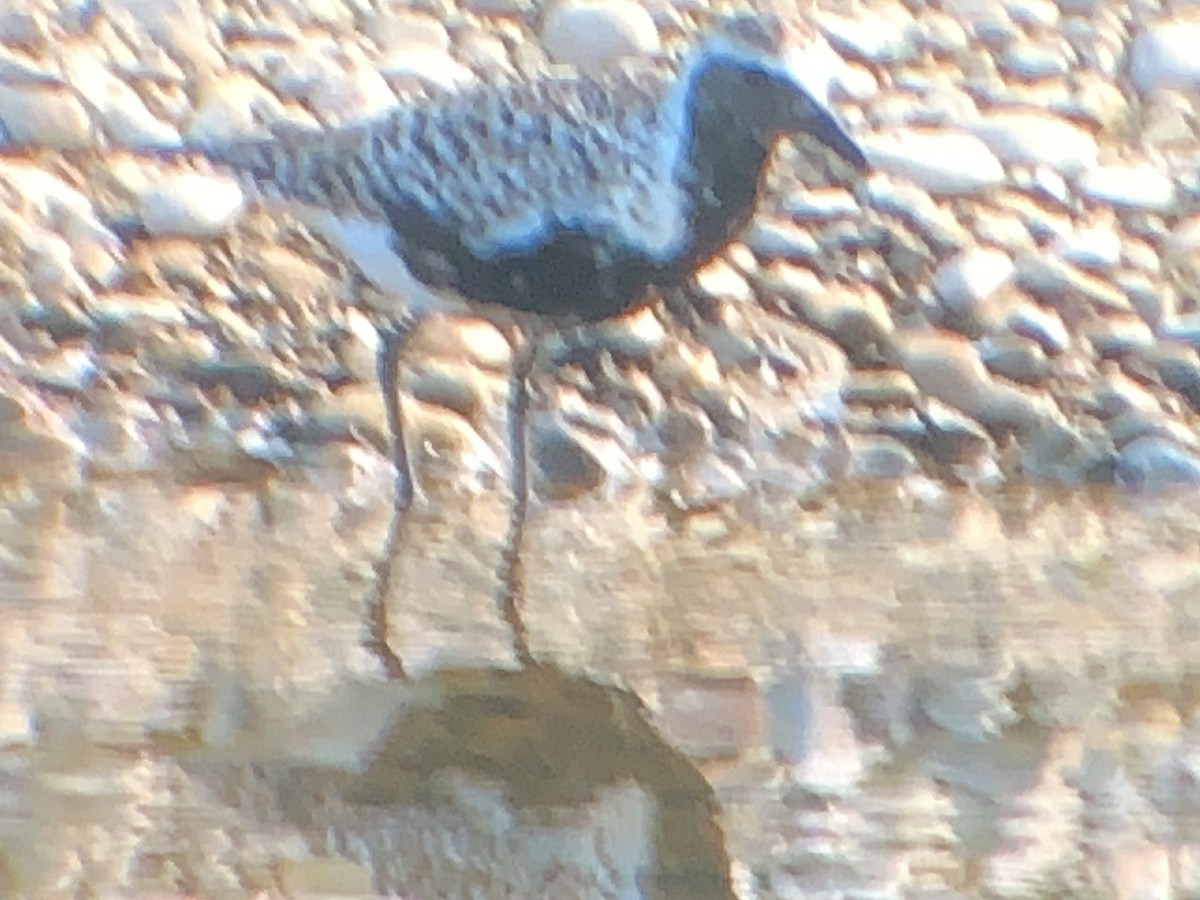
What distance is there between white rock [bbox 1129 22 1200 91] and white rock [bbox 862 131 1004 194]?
0.22 feet

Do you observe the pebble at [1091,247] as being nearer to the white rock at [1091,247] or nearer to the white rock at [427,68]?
the white rock at [1091,247]

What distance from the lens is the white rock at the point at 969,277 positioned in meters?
0.53

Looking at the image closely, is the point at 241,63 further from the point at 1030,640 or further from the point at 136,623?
the point at 1030,640

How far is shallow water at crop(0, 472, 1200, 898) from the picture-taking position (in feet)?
1.55

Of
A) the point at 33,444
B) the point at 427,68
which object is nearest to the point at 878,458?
the point at 427,68

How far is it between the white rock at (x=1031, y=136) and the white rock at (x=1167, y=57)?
3cm

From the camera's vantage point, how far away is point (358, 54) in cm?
51

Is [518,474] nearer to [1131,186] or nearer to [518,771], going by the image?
[518,771]

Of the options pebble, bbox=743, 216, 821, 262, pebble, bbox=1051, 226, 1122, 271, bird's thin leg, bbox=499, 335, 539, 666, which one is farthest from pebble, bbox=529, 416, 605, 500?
pebble, bbox=1051, 226, 1122, 271

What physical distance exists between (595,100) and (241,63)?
139mm

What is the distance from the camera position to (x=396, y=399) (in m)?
0.52

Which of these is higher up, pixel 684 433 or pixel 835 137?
pixel 835 137

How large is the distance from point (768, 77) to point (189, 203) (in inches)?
9.1

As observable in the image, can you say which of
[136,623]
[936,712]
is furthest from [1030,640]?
[136,623]
